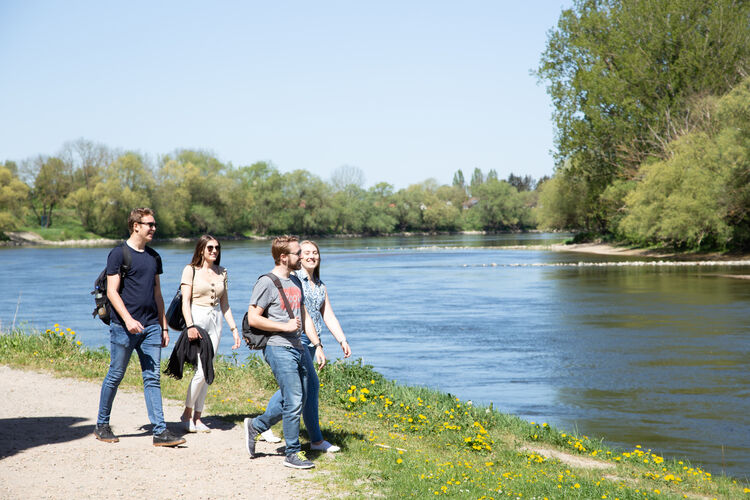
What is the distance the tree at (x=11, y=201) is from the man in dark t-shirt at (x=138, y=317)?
9666cm

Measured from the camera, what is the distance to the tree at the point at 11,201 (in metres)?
95.4

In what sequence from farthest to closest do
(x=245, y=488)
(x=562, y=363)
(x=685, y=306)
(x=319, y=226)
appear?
(x=319, y=226) < (x=685, y=306) < (x=562, y=363) < (x=245, y=488)

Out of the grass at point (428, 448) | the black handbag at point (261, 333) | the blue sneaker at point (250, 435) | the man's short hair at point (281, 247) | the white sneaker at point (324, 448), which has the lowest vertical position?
the grass at point (428, 448)

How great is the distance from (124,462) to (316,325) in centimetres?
212

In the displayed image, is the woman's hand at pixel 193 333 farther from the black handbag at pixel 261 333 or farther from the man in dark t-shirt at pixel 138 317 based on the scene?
the black handbag at pixel 261 333

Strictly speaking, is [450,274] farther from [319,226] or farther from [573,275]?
[319,226]

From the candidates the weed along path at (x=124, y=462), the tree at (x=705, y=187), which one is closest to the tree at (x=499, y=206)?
the tree at (x=705, y=187)

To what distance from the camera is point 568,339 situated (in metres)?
20.9

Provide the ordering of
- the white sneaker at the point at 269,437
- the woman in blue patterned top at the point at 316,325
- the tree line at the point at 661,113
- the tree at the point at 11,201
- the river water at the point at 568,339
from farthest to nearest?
the tree at the point at 11,201 < the tree line at the point at 661,113 < the river water at the point at 568,339 < the white sneaker at the point at 269,437 < the woman in blue patterned top at the point at 316,325

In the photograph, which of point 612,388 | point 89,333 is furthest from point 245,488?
→ point 89,333

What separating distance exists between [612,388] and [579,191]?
61331 mm

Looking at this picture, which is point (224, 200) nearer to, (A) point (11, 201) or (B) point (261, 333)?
(A) point (11, 201)

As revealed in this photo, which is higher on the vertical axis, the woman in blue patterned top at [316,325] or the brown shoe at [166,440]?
the woman in blue patterned top at [316,325]

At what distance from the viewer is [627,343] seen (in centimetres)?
1984
